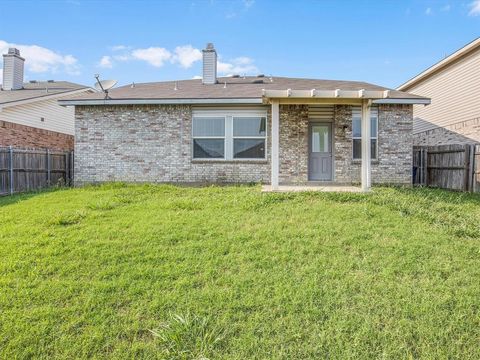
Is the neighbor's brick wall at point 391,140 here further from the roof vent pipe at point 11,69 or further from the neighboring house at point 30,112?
the roof vent pipe at point 11,69

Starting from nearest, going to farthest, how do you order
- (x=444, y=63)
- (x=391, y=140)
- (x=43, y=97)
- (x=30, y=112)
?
1. (x=391, y=140)
2. (x=444, y=63)
3. (x=30, y=112)
4. (x=43, y=97)

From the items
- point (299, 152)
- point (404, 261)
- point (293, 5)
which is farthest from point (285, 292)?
point (293, 5)

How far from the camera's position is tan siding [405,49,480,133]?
1377cm

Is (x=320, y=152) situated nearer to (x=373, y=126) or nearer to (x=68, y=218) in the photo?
(x=373, y=126)

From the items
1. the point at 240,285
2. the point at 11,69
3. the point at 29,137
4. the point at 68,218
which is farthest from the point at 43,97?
the point at 240,285

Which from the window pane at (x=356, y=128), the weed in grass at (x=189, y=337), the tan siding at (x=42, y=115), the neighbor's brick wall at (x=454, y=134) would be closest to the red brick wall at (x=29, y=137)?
the tan siding at (x=42, y=115)

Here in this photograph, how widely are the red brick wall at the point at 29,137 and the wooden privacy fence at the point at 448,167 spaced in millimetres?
15858

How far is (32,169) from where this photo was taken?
11406 mm

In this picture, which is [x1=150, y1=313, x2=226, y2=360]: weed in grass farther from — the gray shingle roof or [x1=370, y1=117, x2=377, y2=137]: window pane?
[x1=370, y1=117, x2=377, y2=137]: window pane

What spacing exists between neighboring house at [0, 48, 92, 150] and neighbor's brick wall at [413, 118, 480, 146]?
18438mm

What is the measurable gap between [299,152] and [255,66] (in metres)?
9.16

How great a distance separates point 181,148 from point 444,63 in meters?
13.0

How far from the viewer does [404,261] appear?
14.8 ft

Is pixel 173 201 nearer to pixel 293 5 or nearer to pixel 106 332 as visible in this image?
pixel 106 332
